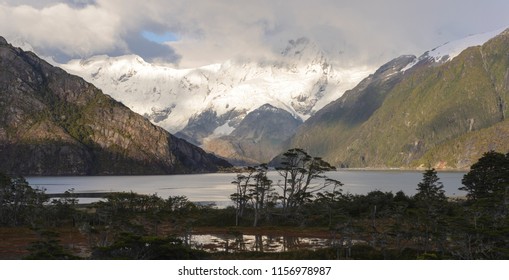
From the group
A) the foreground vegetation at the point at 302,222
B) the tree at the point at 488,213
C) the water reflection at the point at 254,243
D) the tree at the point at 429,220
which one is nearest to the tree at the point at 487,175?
the tree at the point at 488,213

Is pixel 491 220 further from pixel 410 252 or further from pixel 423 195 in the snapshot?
pixel 423 195

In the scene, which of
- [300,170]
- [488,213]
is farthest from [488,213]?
[300,170]

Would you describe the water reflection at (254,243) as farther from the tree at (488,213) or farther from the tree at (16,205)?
the tree at (16,205)

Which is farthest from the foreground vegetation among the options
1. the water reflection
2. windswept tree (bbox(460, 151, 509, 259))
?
the water reflection

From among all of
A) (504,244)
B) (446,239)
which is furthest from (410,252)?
(504,244)

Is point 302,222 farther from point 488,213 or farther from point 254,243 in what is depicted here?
point 488,213

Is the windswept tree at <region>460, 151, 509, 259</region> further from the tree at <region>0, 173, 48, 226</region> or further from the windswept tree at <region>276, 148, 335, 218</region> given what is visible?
the tree at <region>0, 173, 48, 226</region>

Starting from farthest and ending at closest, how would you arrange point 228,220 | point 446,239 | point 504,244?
point 228,220, point 446,239, point 504,244
